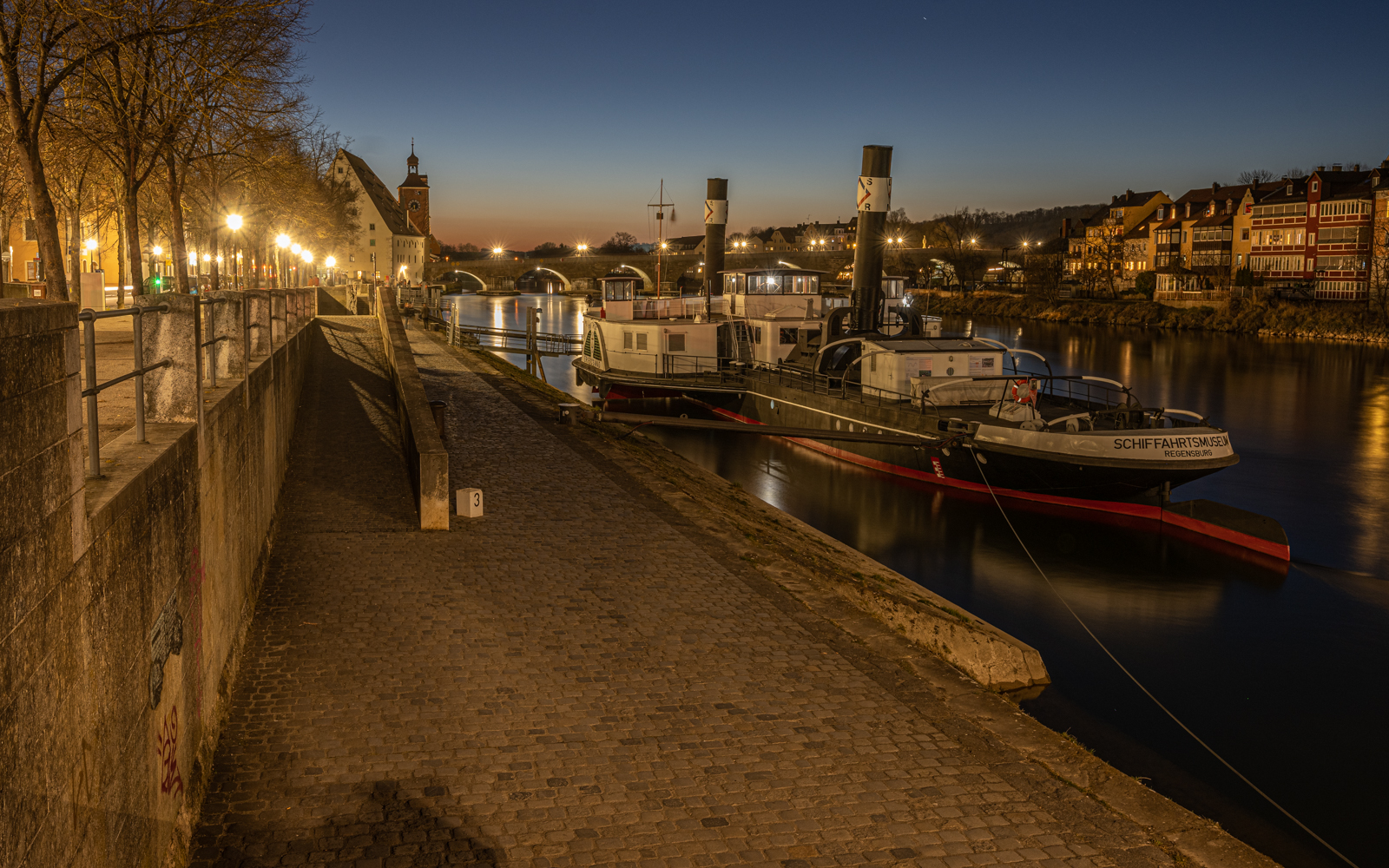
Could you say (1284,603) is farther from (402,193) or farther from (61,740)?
(402,193)

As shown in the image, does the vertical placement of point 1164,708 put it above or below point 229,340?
below

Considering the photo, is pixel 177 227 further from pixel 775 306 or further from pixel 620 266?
pixel 620 266

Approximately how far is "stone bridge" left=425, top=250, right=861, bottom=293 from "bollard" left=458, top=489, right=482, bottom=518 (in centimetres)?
8462

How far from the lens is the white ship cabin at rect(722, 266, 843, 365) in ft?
109

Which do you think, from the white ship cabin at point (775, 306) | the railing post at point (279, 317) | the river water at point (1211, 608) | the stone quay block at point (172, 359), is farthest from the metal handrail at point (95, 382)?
the white ship cabin at point (775, 306)

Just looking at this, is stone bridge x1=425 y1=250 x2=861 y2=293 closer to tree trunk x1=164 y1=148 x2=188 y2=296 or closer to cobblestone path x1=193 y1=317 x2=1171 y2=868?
tree trunk x1=164 y1=148 x2=188 y2=296

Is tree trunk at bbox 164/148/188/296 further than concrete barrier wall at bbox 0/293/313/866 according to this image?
Yes

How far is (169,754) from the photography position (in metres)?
5.09

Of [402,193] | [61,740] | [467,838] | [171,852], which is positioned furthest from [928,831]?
[402,193]

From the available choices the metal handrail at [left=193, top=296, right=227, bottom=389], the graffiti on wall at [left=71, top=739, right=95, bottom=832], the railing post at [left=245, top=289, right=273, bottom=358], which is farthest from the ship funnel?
the graffiti on wall at [left=71, top=739, right=95, bottom=832]

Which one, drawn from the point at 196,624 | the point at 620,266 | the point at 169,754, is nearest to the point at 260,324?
the point at 196,624

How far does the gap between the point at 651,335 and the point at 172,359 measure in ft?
94.5

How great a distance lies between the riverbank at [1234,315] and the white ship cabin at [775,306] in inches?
1072

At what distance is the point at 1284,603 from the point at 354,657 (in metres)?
15.4
